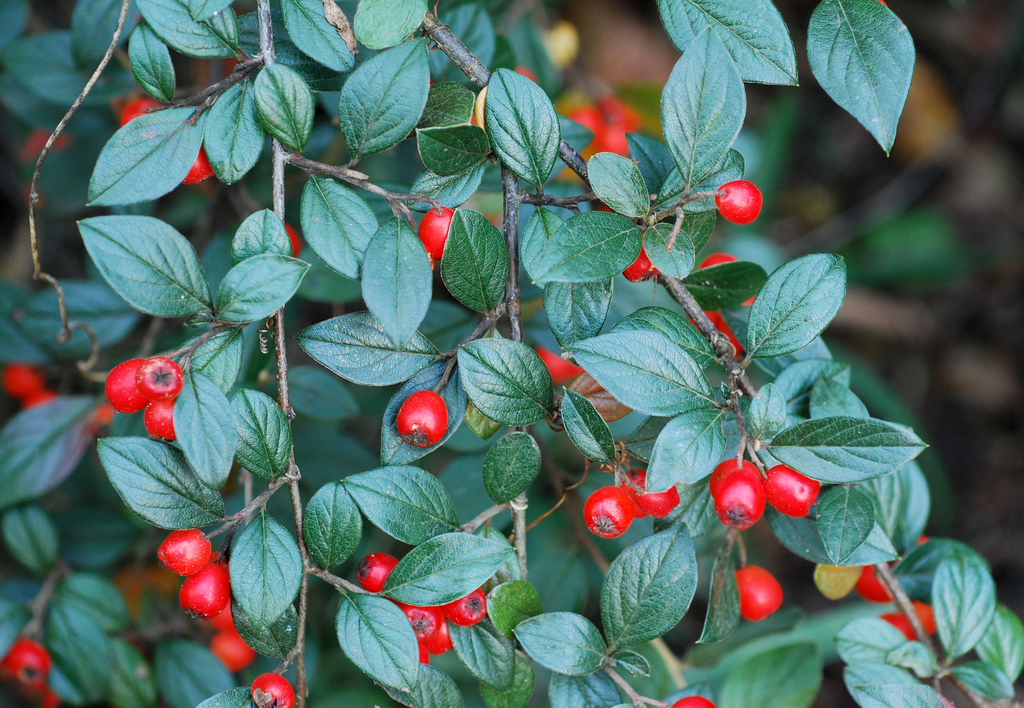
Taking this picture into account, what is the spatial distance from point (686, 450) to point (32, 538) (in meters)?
1.73

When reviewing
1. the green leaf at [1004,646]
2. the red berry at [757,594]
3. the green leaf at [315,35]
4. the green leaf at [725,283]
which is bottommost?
the green leaf at [1004,646]

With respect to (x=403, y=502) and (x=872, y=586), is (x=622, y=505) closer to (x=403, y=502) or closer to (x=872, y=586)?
(x=403, y=502)

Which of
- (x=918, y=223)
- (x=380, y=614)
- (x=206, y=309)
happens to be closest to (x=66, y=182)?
(x=206, y=309)

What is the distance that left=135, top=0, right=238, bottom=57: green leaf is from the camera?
116cm

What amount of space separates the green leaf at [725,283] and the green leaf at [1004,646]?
883 millimetres

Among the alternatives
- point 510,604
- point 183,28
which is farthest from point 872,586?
point 183,28

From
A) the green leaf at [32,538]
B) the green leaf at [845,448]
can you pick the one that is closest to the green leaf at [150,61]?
the green leaf at [845,448]

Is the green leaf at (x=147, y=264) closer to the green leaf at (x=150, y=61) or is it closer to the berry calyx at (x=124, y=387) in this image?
the berry calyx at (x=124, y=387)

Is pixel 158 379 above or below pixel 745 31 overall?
below

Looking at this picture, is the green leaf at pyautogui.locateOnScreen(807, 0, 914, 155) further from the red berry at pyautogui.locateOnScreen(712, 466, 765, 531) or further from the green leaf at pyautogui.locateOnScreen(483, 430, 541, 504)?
the green leaf at pyautogui.locateOnScreen(483, 430, 541, 504)

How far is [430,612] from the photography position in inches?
48.1

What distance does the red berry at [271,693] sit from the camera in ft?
3.76

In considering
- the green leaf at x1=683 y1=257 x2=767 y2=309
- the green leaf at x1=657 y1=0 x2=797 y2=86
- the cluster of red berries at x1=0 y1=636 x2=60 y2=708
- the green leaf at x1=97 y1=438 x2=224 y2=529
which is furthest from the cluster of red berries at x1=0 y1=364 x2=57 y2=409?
the green leaf at x1=657 y1=0 x2=797 y2=86

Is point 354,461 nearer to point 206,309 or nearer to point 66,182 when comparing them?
point 206,309
